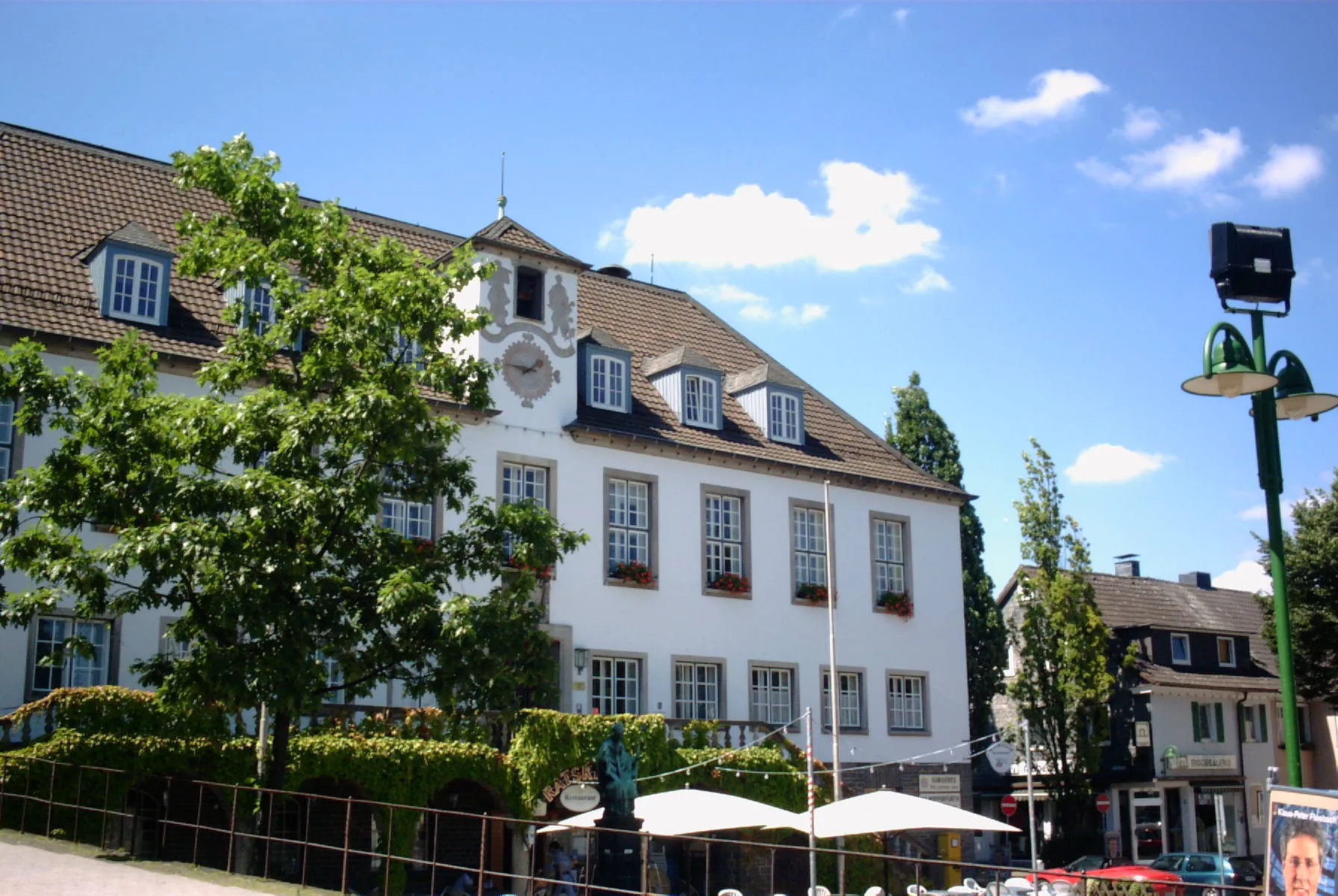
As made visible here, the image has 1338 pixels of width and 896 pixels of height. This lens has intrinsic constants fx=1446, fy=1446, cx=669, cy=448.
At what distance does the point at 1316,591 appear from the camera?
4166 centimetres

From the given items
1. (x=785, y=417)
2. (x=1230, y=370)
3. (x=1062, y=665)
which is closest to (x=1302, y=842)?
(x=1230, y=370)

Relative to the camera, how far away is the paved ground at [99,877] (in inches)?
581

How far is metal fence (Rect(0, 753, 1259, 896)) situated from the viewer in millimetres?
17562

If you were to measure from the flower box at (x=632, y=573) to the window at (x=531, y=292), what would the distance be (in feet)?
17.6

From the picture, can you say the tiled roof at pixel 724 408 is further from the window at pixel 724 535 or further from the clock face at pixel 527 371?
the clock face at pixel 527 371

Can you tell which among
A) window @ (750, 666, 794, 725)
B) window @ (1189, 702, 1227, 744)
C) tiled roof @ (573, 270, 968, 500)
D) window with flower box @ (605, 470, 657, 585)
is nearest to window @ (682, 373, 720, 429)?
tiled roof @ (573, 270, 968, 500)

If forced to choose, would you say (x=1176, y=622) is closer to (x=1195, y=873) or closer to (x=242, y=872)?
(x=1195, y=873)

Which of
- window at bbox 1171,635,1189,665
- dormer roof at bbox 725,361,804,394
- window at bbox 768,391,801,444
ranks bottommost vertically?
window at bbox 1171,635,1189,665

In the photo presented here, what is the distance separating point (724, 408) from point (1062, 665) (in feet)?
45.4

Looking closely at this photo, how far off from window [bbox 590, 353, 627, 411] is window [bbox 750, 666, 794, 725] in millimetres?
6557

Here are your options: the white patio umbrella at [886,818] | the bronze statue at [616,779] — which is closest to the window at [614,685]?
the white patio umbrella at [886,818]

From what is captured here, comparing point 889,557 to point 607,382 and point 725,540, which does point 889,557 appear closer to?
point 725,540

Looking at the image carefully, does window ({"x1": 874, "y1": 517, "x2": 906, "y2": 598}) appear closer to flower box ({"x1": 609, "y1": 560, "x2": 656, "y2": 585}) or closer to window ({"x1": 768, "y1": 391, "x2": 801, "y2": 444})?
window ({"x1": 768, "y1": 391, "x2": 801, "y2": 444})

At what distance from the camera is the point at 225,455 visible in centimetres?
2380
